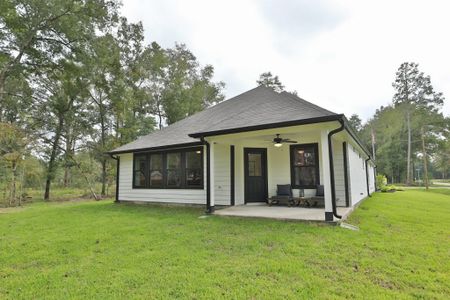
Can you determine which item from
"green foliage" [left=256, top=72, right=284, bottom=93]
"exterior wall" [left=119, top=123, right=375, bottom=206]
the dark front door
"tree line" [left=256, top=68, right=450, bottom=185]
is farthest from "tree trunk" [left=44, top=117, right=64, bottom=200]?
"tree line" [left=256, top=68, right=450, bottom=185]

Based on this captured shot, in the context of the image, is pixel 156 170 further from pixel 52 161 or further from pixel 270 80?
pixel 270 80

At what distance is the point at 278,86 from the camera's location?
82.4 feet

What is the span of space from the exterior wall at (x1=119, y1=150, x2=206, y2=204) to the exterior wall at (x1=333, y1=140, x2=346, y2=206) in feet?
13.8

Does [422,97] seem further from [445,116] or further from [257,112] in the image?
[257,112]

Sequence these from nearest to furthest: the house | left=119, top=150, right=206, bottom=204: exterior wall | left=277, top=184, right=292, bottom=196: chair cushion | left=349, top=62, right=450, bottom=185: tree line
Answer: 1. the house
2. left=277, top=184, right=292, bottom=196: chair cushion
3. left=119, top=150, right=206, bottom=204: exterior wall
4. left=349, top=62, right=450, bottom=185: tree line

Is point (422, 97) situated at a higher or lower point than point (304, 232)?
higher

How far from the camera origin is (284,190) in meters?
8.14

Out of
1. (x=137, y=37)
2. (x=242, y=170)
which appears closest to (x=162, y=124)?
(x=137, y=37)

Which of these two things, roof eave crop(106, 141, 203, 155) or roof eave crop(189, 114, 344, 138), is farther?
roof eave crop(106, 141, 203, 155)

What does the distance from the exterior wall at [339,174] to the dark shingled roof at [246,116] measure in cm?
167

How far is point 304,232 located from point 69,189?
20.2 m

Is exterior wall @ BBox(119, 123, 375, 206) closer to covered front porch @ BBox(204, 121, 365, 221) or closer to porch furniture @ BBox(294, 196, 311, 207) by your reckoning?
covered front porch @ BBox(204, 121, 365, 221)

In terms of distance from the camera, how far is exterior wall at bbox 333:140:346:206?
745cm

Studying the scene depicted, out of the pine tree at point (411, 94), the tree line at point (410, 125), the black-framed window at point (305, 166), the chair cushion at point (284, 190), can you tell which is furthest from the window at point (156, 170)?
the pine tree at point (411, 94)
